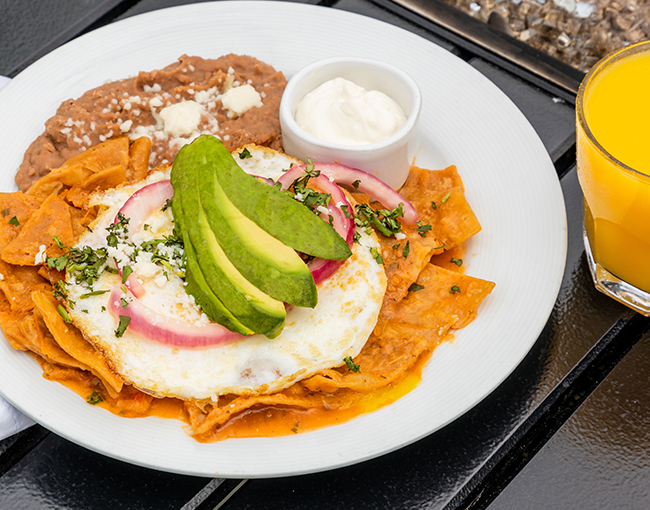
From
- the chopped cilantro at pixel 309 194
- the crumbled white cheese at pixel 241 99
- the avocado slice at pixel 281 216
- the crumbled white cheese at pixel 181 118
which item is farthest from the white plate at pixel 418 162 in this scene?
the chopped cilantro at pixel 309 194

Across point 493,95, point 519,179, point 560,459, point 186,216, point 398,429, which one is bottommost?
point 560,459

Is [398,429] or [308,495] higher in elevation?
[398,429]

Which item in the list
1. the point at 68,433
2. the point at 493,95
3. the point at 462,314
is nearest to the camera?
the point at 68,433

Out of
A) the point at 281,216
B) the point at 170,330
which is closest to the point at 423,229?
the point at 281,216

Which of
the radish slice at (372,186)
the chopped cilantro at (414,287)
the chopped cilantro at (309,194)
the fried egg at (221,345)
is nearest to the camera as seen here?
the fried egg at (221,345)

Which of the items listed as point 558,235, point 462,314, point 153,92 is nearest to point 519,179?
point 558,235

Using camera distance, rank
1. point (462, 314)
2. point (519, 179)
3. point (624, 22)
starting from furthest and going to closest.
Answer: point (624, 22)
point (519, 179)
point (462, 314)

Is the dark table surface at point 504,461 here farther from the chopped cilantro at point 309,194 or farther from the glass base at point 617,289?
the chopped cilantro at point 309,194

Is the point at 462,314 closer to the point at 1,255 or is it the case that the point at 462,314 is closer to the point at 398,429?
the point at 398,429
